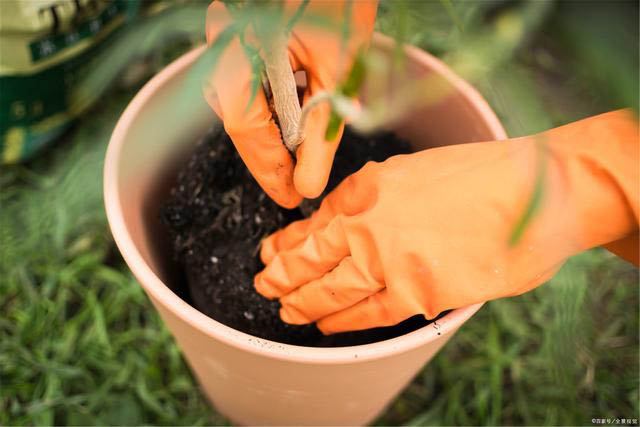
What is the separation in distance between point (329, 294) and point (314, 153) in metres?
0.16

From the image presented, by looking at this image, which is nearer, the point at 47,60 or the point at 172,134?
the point at 172,134

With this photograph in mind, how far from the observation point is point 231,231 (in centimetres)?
76

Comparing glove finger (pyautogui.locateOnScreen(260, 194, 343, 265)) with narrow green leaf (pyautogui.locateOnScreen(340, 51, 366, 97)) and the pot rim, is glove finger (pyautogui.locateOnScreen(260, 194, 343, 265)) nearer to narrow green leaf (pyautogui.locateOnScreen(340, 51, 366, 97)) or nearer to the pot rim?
the pot rim

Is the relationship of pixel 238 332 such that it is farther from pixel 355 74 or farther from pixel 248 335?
pixel 355 74

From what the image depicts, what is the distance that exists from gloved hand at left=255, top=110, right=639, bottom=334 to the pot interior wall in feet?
0.60

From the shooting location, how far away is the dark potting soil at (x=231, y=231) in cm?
71

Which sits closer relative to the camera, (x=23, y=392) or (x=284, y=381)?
(x=284, y=381)

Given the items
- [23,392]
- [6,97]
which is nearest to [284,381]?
[23,392]

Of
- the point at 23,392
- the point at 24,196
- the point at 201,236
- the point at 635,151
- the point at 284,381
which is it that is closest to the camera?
the point at 635,151

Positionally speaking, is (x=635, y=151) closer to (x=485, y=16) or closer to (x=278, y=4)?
(x=485, y=16)

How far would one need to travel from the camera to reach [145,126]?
2.28 ft

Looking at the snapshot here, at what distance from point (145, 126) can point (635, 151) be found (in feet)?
1.79

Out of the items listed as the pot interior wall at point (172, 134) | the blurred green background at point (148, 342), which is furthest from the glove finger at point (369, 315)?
the blurred green background at point (148, 342)

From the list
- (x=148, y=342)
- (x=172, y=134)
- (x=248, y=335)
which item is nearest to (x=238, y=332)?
(x=248, y=335)
